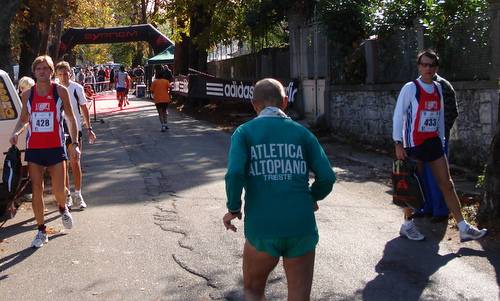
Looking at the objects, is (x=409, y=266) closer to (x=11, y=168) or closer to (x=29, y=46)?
(x=11, y=168)

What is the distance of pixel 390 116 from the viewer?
13.2m

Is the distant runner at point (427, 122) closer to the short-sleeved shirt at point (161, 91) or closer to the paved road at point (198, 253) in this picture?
the paved road at point (198, 253)

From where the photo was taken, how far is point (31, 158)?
22.1ft

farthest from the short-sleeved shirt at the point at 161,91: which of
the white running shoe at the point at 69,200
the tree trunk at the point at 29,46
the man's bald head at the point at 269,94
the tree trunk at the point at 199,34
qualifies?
the man's bald head at the point at 269,94

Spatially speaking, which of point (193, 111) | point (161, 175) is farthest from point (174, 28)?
point (161, 175)

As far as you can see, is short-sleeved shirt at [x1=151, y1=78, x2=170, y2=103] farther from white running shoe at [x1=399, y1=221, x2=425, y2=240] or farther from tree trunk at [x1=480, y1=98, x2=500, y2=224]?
tree trunk at [x1=480, y1=98, x2=500, y2=224]

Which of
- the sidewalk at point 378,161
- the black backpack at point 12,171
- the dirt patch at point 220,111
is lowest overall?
the sidewalk at point 378,161

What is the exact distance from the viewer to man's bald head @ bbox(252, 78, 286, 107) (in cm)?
375

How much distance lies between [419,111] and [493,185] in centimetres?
117

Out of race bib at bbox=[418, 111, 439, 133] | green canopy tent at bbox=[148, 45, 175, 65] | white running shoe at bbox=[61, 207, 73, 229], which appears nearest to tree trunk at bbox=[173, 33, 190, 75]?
green canopy tent at bbox=[148, 45, 175, 65]

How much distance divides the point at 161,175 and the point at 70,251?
449cm

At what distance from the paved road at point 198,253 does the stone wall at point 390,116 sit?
4.49 feet

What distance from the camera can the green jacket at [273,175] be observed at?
3.62m

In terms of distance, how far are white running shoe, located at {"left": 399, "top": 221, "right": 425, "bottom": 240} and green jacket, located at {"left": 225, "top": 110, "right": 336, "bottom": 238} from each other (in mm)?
3350
